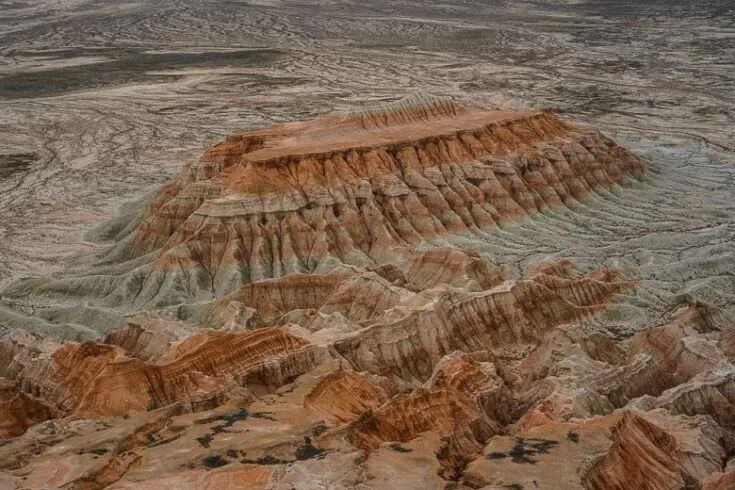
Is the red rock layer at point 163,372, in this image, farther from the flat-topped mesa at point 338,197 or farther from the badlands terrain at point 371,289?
the flat-topped mesa at point 338,197

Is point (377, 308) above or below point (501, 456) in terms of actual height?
below

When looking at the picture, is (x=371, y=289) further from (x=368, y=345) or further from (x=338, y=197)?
(x=338, y=197)

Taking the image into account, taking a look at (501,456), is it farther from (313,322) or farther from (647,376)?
(313,322)

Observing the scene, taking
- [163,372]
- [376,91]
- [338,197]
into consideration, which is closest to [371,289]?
[163,372]

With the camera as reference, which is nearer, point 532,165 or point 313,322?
point 313,322

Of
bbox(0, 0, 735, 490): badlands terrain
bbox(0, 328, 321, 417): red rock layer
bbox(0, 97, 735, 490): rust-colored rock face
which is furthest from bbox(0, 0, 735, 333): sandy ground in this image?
bbox(0, 328, 321, 417): red rock layer

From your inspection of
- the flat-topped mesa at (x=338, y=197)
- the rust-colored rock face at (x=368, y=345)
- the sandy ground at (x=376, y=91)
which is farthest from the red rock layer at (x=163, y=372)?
the sandy ground at (x=376, y=91)

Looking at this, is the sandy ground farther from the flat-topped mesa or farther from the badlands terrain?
the flat-topped mesa

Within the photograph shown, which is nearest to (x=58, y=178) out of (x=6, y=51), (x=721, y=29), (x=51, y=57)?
(x=51, y=57)
